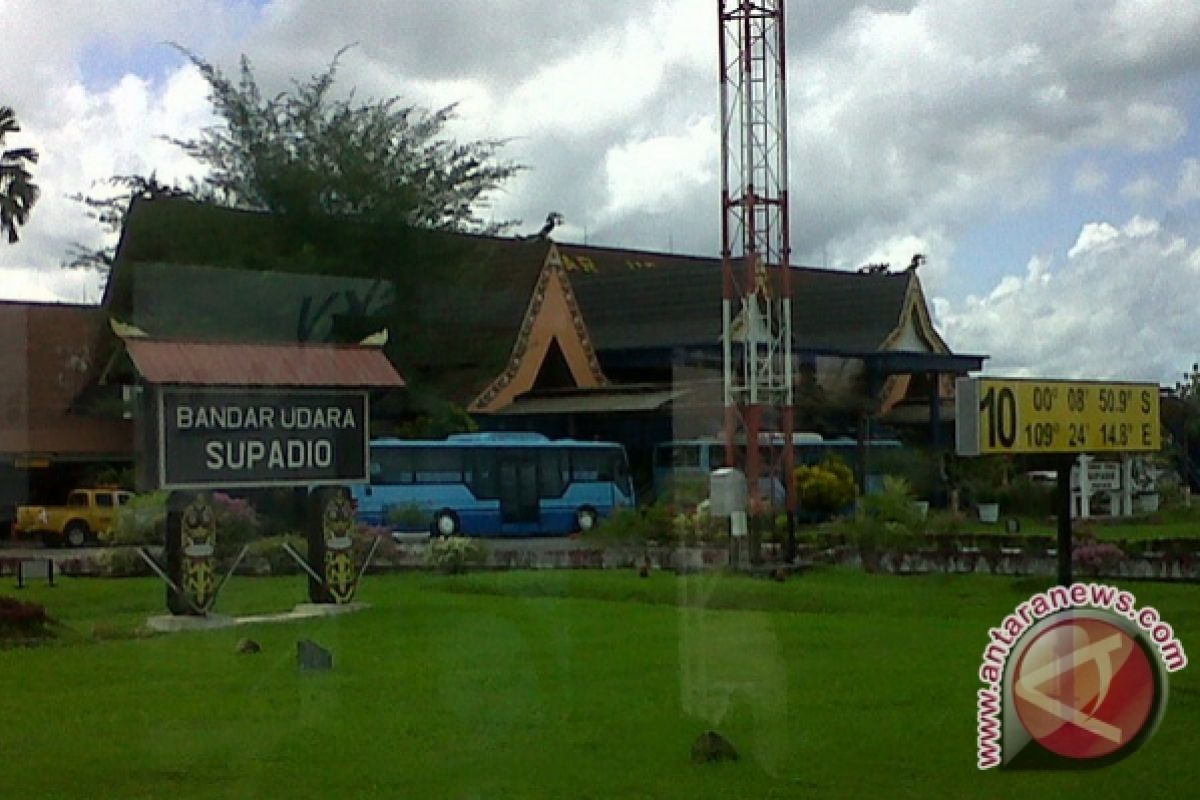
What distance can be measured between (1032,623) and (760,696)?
87 cm

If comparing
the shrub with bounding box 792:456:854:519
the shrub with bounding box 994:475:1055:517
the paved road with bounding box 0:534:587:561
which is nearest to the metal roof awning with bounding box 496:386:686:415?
the paved road with bounding box 0:534:587:561

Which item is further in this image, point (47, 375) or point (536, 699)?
point (47, 375)

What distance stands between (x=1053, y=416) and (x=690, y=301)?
170 centimetres

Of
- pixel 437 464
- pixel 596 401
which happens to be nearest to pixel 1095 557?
pixel 596 401

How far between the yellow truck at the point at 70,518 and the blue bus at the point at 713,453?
230cm

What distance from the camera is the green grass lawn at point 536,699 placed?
4.55 m

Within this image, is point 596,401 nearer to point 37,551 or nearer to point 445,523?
point 445,523

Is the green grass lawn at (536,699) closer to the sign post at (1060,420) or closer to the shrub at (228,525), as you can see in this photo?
the shrub at (228,525)

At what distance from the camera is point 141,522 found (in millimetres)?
6277

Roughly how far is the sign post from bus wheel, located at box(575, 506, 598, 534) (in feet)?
7.30

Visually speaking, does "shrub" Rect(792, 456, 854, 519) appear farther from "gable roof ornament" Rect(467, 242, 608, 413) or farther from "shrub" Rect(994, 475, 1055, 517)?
"gable roof ornament" Rect(467, 242, 608, 413)

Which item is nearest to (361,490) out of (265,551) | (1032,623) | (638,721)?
(265,551)

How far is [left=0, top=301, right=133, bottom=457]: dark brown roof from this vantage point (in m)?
5.33

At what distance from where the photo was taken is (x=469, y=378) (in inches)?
240
